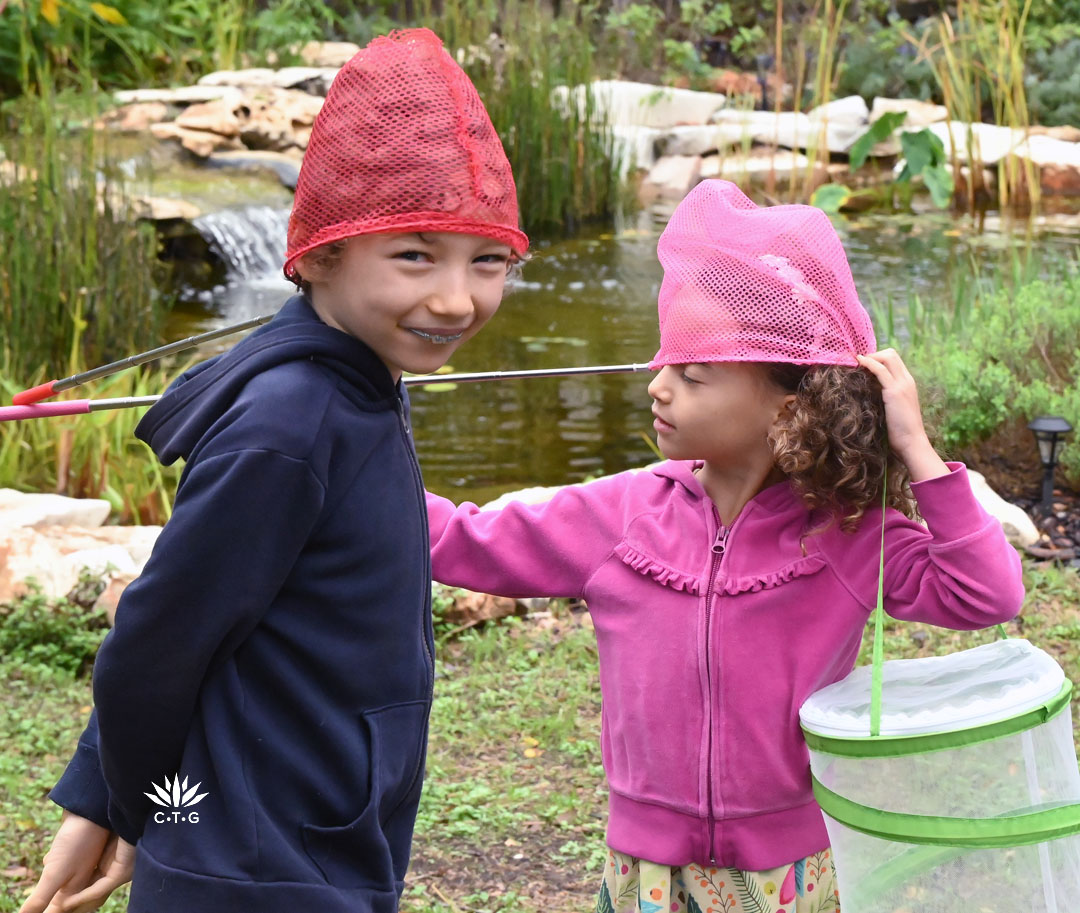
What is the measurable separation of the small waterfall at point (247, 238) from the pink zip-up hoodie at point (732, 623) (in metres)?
6.79

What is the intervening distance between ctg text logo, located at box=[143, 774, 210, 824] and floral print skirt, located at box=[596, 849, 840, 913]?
2.25ft

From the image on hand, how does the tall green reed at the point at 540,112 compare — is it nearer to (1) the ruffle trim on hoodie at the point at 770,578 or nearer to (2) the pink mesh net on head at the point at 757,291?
(2) the pink mesh net on head at the point at 757,291

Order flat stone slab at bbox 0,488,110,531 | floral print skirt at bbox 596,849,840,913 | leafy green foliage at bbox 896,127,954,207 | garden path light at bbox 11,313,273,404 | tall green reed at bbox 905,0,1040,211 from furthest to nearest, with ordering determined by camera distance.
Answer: tall green reed at bbox 905,0,1040,211 → leafy green foliage at bbox 896,127,954,207 → flat stone slab at bbox 0,488,110,531 → floral print skirt at bbox 596,849,840,913 → garden path light at bbox 11,313,273,404

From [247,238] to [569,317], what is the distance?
230 centimetres

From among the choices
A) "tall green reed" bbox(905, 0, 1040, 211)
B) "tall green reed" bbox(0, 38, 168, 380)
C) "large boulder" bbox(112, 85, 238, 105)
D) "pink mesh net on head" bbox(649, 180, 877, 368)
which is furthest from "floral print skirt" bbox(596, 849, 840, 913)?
"large boulder" bbox(112, 85, 238, 105)

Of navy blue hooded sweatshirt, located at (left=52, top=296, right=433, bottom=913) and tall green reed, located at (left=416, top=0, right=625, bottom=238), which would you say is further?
tall green reed, located at (left=416, top=0, right=625, bottom=238)

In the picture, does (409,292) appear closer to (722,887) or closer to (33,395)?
(33,395)

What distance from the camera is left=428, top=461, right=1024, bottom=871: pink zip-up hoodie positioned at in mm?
1729

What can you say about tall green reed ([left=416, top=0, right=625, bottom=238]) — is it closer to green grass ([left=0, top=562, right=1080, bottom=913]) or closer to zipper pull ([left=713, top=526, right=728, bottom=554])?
green grass ([left=0, top=562, right=1080, bottom=913])

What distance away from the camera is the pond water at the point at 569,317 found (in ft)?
18.3

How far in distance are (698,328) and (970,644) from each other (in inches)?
83.3

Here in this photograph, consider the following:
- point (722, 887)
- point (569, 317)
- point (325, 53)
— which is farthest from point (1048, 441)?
point (325, 53)

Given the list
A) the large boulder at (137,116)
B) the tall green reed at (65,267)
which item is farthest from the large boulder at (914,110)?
the tall green reed at (65,267)

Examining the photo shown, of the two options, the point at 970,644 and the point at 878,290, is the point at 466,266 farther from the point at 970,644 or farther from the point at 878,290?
the point at 878,290
